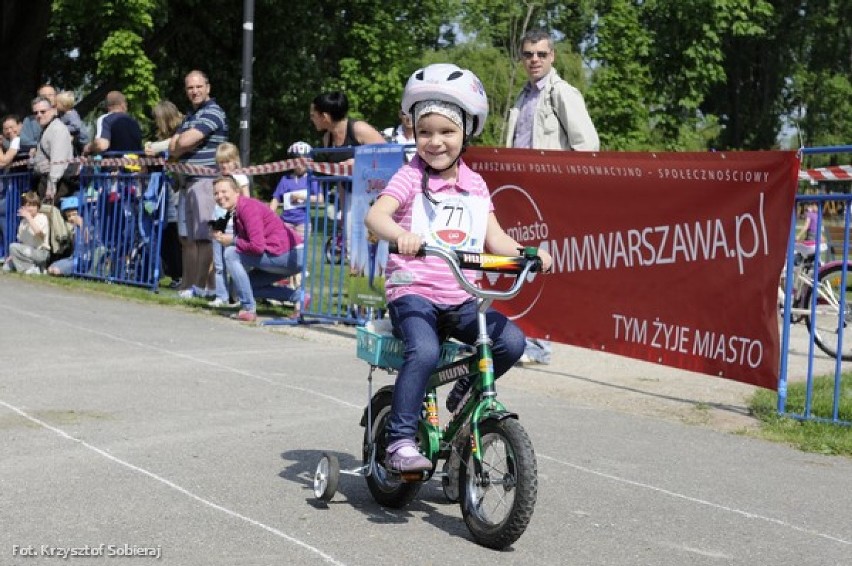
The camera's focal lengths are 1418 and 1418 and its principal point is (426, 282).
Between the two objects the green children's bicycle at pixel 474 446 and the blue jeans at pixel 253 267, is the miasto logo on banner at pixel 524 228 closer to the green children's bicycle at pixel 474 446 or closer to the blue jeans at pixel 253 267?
the blue jeans at pixel 253 267

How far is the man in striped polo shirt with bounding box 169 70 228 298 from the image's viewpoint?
14516 millimetres

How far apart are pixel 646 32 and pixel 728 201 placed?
119 ft

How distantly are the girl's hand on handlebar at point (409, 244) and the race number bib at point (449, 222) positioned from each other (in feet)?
2.04

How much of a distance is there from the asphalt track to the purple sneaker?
28 cm

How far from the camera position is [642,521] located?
20.3 ft

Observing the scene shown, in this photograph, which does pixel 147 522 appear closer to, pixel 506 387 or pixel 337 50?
pixel 506 387

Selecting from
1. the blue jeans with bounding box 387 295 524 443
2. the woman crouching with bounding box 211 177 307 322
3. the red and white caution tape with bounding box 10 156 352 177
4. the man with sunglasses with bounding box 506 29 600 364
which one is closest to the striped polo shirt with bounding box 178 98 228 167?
the red and white caution tape with bounding box 10 156 352 177

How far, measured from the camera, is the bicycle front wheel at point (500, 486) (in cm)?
530

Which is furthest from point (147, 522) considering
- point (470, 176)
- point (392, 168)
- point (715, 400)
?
point (392, 168)

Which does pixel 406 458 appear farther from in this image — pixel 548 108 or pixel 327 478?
pixel 548 108

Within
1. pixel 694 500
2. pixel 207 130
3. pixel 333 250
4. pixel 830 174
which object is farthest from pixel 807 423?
pixel 207 130

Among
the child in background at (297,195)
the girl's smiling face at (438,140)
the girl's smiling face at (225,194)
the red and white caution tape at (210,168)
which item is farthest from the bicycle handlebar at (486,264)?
Result: the girl's smiling face at (225,194)

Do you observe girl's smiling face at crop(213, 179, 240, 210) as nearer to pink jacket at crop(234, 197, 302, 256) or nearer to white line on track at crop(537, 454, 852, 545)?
pink jacket at crop(234, 197, 302, 256)

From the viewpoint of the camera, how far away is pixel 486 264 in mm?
5520
